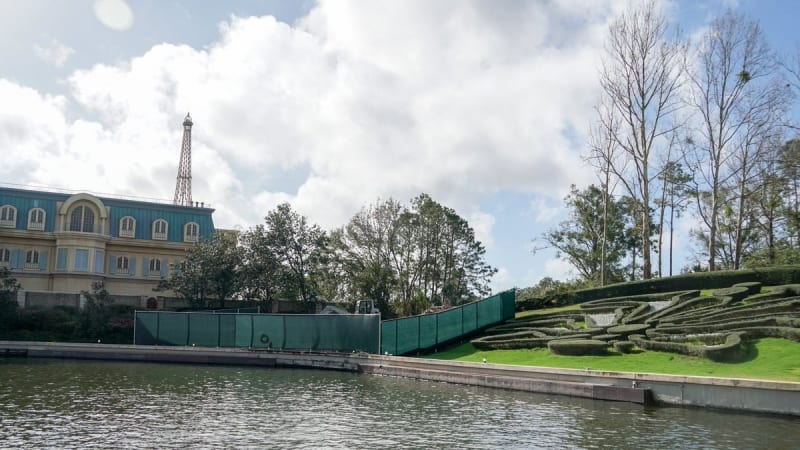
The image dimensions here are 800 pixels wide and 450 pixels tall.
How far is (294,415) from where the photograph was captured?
19641mm

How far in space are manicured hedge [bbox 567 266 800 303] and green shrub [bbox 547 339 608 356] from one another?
35.3 ft

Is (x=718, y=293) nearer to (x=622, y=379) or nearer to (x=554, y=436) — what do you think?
(x=622, y=379)

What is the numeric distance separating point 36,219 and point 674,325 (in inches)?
2098

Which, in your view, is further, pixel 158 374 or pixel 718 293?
pixel 718 293

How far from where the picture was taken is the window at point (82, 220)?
59.1 m

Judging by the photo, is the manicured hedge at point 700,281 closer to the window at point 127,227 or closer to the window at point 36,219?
the window at point 127,227

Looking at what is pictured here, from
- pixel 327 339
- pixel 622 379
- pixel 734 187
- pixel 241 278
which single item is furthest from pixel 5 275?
pixel 734 187

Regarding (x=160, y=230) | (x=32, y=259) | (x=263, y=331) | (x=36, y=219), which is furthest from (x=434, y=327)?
(x=36, y=219)

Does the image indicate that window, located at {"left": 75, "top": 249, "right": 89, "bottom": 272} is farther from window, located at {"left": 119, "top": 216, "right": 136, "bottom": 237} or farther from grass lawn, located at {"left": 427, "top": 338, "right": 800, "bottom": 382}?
grass lawn, located at {"left": 427, "top": 338, "right": 800, "bottom": 382}

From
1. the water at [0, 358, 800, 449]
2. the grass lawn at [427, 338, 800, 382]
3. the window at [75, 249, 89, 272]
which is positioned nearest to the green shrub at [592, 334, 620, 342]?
the grass lawn at [427, 338, 800, 382]

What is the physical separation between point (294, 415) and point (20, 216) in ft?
163

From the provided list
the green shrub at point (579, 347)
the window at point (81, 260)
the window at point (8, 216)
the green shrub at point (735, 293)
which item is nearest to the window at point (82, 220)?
the window at point (81, 260)

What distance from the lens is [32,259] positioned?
5828 centimetres

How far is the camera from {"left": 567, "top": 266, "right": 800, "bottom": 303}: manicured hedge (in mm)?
34750
